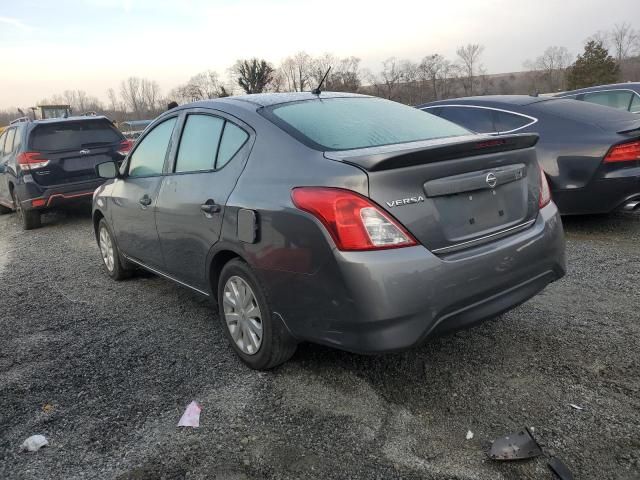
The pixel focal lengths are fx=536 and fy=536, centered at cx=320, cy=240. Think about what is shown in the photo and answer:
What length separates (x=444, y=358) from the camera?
3258 mm

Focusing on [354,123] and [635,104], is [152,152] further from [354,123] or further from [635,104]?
[635,104]

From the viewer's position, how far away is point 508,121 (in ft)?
20.5

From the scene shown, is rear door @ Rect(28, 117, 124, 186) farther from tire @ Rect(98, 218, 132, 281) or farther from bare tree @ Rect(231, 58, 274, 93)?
bare tree @ Rect(231, 58, 274, 93)

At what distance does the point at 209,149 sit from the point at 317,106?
77 cm

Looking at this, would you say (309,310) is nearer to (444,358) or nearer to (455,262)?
(455,262)

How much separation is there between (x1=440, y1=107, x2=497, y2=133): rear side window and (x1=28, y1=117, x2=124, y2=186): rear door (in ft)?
18.6

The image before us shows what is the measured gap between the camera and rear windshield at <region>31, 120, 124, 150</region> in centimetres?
872

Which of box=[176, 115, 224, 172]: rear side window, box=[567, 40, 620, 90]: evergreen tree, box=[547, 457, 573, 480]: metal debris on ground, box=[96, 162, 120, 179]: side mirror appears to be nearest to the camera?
box=[547, 457, 573, 480]: metal debris on ground

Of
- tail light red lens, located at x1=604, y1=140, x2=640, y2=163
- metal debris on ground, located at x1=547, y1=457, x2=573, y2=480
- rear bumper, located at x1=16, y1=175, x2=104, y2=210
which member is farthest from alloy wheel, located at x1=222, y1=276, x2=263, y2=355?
rear bumper, located at x1=16, y1=175, x2=104, y2=210

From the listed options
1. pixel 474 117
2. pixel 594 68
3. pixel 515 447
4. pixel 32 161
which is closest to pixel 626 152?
pixel 474 117

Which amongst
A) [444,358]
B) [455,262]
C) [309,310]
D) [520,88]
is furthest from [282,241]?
[520,88]

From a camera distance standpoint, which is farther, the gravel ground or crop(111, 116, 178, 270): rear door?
crop(111, 116, 178, 270): rear door

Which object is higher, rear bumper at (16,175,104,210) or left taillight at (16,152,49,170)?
left taillight at (16,152,49,170)

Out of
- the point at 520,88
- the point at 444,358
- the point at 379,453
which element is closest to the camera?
the point at 379,453
